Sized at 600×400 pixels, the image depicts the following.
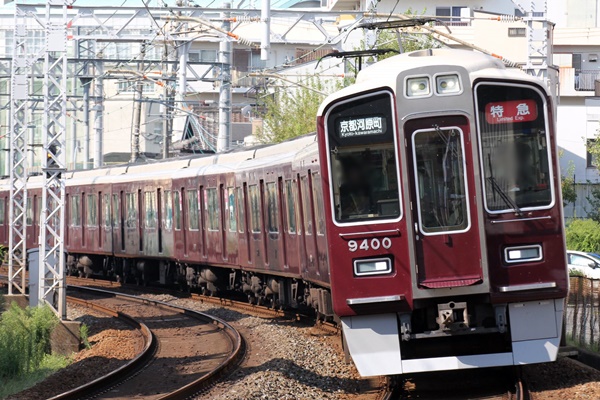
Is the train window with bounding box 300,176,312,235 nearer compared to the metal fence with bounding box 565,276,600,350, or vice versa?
the metal fence with bounding box 565,276,600,350

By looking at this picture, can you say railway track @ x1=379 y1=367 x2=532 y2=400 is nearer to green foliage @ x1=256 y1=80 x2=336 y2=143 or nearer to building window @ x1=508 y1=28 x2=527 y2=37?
green foliage @ x1=256 y1=80 x2=336 y2=143

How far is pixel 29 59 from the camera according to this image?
21.5 metres

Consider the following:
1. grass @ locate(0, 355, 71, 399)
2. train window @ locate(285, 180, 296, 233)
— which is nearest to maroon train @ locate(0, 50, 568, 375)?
grass @ locate(0, 355, 71, 399)

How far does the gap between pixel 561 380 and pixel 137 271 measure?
18249 millimetres

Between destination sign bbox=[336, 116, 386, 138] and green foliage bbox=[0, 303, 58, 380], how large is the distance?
6.12 meters

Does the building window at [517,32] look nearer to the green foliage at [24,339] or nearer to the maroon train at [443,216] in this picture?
the green foliage at [24,339]

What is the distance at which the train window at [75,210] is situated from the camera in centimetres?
3016

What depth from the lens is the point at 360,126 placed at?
10.0 meters

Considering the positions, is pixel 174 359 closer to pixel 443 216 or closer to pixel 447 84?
pixel 443 216

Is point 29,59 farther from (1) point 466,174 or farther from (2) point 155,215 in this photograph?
(1) point 466,174

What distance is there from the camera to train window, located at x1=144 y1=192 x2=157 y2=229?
2481 cm

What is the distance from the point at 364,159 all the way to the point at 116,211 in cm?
1802

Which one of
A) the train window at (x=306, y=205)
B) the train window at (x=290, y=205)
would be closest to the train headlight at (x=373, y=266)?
the train window at (x=306, y=205)

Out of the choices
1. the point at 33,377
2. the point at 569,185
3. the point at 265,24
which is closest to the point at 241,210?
the point at 265,24
